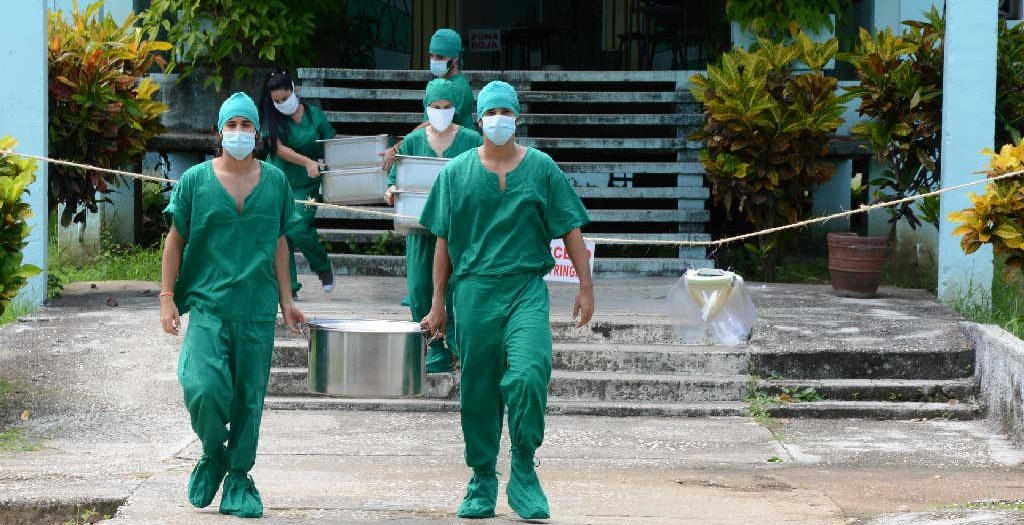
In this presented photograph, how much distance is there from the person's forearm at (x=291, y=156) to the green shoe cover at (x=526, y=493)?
4.26 m

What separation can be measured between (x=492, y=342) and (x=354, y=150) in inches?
146

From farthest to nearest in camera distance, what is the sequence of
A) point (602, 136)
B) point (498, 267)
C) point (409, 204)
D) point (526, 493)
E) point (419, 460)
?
point (602, 136), point (409, 204), point (419, 460), point (498, 267), point (526, 493)

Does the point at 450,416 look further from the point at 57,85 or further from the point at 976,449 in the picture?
the point at 57,85

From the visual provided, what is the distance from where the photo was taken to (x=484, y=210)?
21.0 ft

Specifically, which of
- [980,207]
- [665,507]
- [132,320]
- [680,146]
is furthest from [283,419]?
[680,146]

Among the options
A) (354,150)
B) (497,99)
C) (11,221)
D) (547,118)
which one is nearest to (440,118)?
(354,150)

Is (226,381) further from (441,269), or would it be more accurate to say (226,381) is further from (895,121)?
(895,121)

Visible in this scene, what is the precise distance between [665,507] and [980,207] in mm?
3558

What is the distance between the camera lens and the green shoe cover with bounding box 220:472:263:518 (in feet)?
20.5

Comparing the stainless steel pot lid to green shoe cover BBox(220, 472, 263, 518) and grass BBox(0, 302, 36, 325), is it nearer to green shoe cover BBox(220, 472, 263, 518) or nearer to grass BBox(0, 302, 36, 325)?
green shoe cover BBox(220, 472, 263, 518)

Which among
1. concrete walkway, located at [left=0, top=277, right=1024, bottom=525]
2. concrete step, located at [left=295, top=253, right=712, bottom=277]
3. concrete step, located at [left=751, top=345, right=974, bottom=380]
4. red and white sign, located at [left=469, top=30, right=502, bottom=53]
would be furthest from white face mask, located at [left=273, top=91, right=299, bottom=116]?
red and white sign, located at [left=469, top=30, right=502, bottom=53]

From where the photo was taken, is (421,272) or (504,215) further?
(421,272)

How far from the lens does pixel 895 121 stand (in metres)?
11.7

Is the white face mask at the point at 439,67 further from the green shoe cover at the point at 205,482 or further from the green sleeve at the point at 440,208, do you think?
the green shoe cover at the point at 205,482
